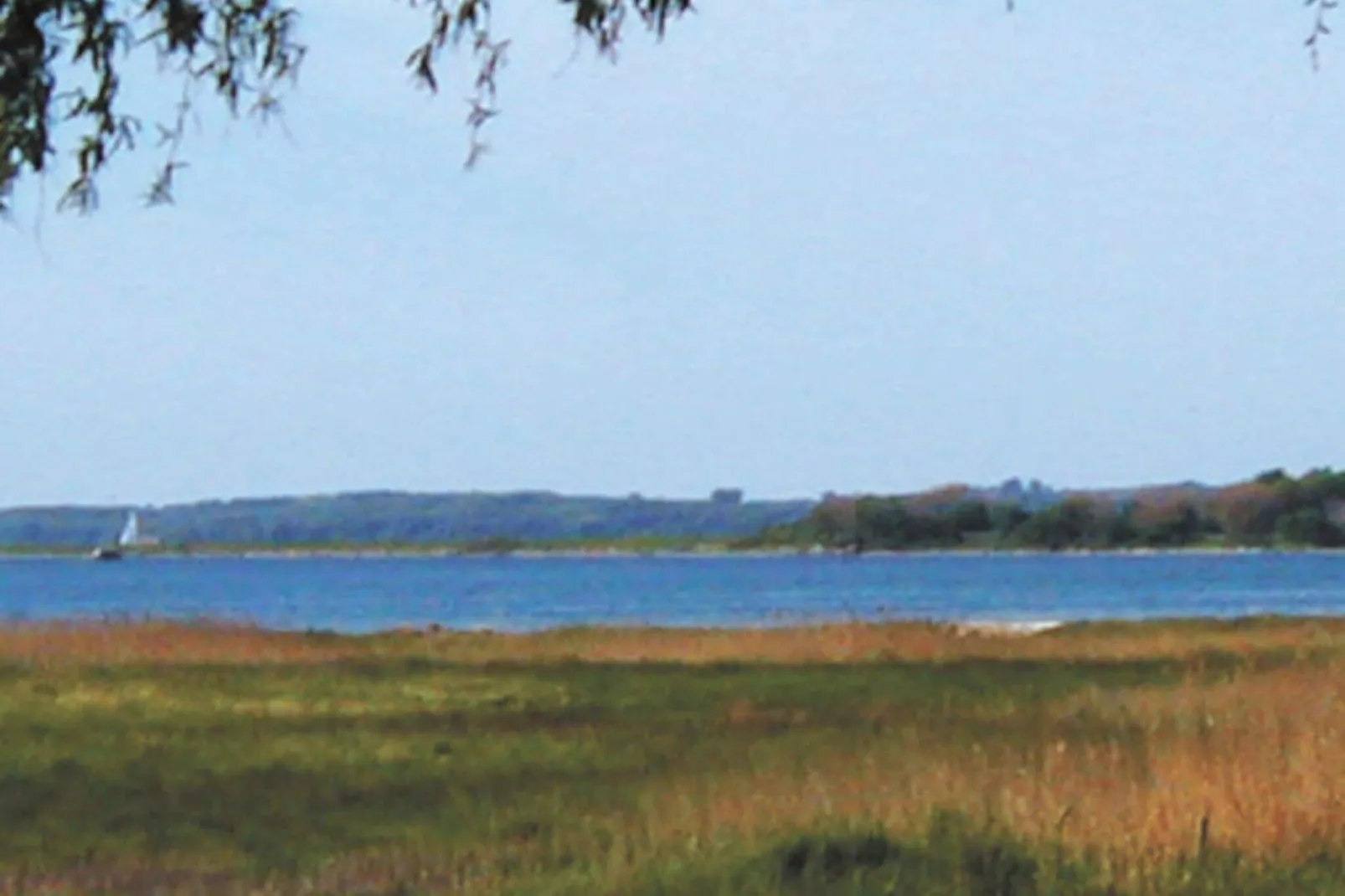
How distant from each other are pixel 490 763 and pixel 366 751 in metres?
1.52

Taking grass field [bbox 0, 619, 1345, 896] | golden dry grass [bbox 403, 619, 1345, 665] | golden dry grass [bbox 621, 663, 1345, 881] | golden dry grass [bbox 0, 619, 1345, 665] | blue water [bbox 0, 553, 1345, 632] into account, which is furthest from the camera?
blue water [bbox 0, 553, 1345, 632]

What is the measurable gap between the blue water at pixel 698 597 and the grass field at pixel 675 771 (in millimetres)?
20794

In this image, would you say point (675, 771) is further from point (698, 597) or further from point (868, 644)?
point (698, 597)

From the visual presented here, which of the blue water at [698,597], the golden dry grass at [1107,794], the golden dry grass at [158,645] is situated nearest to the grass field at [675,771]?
the golden dry grass at [1107,794]

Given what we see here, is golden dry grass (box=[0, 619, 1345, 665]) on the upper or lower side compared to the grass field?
upper

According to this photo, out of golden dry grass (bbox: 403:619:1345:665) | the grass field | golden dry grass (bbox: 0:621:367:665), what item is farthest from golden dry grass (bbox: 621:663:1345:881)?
golden dry grass (bbox: 0:621:367:665)

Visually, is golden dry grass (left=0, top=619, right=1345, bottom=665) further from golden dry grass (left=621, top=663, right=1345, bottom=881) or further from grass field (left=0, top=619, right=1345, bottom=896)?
golden dry grass (left=621, top=663, right=1345, bottom=881)

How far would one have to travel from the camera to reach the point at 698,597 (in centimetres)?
12319

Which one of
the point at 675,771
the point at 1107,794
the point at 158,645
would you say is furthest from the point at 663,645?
the point at 1107,794

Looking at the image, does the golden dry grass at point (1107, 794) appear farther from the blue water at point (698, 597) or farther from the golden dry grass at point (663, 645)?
the blue water at point (698, 597)

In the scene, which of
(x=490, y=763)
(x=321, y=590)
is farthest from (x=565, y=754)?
(x=321, y=590)

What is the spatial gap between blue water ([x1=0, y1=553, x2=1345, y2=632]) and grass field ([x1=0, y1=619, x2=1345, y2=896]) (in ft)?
68.2

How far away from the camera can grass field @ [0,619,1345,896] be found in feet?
39.1

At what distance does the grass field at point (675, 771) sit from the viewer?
11.9 meters
